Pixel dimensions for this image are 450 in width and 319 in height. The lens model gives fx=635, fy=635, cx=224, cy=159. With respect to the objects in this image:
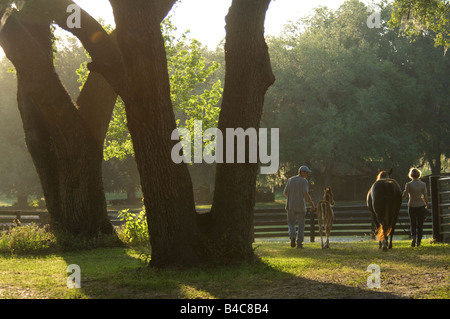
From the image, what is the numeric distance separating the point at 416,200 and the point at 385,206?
6.41 feet

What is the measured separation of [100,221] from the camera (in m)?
17.5

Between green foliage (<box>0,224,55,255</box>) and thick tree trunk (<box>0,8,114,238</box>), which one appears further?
green foliage (<box>0,224,55,255</box>)

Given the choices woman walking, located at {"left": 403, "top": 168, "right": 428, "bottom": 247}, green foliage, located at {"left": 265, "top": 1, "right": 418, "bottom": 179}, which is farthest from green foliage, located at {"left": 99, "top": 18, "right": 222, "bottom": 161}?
green foliage, located at {"left": 265, "top": 1, "right": 418, "bottom": 179}

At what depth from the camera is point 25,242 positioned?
1678 centimetres

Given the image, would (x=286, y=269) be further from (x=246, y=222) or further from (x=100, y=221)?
(x=100, y=221)

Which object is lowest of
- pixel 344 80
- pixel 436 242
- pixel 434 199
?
pixel 436 242

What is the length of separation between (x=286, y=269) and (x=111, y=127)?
20946 millimetres

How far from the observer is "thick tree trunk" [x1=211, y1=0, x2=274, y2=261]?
1119 cm

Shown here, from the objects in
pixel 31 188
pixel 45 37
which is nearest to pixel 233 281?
pixel 45 37

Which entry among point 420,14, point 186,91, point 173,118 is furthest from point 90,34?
point 186,91

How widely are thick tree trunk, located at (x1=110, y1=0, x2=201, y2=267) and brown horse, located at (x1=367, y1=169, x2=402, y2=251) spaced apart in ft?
17.6

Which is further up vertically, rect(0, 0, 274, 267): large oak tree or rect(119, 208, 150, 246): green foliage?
rect(0, 0, 274, 267): large oak tree

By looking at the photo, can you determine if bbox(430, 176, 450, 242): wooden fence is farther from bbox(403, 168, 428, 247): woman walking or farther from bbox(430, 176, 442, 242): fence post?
bbox(403, 168, 428, 247): woman walking

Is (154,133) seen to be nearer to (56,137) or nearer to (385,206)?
(385,206)
